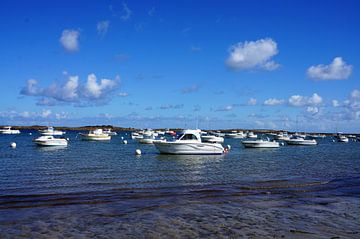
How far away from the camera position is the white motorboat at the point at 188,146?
153ft

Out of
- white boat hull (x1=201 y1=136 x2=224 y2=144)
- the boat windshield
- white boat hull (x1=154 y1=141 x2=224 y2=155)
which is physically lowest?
white boat hull (x1=154 y1=141 x2=224 y2=155)

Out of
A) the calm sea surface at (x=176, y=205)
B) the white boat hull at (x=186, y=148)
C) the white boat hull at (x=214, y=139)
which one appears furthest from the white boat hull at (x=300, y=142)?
the calm sea surface at (x=176, y=205)

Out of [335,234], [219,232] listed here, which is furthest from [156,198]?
[335,234]

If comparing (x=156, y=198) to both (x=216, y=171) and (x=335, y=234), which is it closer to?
(x=335, y=234)

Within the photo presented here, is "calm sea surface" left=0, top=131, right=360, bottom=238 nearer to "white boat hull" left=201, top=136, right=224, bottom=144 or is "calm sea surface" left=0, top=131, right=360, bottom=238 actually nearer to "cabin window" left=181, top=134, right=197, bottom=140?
"cabin window" left=181, top=134, right=197, bottom=140

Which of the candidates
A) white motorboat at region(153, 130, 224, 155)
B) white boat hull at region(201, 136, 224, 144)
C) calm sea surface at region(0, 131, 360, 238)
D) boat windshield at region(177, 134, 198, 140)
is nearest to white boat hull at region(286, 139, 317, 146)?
white boat hull at region(201, 136, 224, 144)

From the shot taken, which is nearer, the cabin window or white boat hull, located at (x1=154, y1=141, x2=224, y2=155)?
white boat hull, located at (x1=154, y1=141, x2=224, y2=155)

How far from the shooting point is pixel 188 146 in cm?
4672

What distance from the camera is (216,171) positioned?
32406mm

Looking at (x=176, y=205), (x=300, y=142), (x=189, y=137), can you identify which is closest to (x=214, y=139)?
(x=300, y=142)

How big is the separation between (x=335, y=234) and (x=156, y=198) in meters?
9.00

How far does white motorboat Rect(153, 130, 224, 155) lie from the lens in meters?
46.6

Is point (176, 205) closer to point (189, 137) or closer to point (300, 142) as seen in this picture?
point (189, 137)

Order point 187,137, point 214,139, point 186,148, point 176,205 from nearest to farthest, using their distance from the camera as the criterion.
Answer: point 176,205, point 186,148, point 187,137, point 214,139
